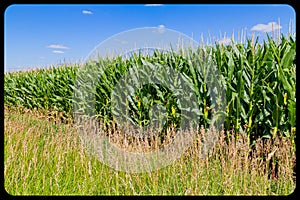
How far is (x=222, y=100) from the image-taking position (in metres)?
4.58

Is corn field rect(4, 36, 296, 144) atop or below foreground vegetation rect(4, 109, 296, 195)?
atop

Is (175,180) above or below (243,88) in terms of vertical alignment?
below

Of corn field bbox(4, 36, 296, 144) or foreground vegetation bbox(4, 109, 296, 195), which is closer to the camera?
foreground vegetation bbox(4, 109, 296, 195)

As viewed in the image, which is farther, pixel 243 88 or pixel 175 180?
pixel 243 88

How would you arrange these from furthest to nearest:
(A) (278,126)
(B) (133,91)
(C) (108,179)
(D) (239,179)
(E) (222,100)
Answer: (B) (133,91) → (E) (222,100) → (A) (278,126) → (C) (108,179) → (D) (239,179)

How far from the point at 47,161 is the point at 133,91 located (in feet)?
9.08

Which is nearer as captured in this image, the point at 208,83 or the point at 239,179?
the point at 239,179

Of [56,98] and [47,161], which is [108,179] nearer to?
[47,161]

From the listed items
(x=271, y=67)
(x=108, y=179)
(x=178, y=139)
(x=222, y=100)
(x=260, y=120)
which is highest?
(x=271, y=67)

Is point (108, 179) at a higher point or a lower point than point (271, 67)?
lower

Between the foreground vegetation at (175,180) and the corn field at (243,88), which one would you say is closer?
the foreground vegetation at (175,180)

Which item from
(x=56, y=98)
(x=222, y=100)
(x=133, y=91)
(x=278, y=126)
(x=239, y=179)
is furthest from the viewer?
(x=56, y=98)

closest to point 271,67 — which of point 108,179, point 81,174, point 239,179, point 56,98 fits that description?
point 239,179

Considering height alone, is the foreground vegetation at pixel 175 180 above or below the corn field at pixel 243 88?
below
